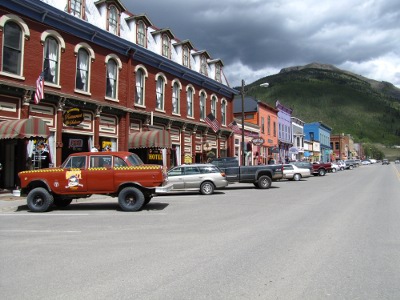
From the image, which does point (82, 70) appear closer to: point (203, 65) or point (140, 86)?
point (140, 86)

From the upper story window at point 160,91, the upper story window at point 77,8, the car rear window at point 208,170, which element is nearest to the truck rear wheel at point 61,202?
the car rear window at point 208,170

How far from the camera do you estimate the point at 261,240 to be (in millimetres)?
7812

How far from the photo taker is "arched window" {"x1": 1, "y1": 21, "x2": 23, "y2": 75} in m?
17.2

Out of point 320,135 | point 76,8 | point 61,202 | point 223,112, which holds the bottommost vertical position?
point 61,202

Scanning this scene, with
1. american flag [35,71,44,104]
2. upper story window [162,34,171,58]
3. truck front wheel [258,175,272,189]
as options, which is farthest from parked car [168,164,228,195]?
upper story window [162,34,171,58]

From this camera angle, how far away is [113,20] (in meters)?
23.6

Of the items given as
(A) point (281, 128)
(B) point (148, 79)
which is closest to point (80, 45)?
(B) point (148, 79)

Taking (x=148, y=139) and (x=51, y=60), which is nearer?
(x=51, y=60)

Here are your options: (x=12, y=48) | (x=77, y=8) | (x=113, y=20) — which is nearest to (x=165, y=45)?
(x=113, y=20)

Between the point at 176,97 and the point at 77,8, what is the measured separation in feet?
34.2

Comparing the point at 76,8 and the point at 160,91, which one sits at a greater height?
the point at 76,8

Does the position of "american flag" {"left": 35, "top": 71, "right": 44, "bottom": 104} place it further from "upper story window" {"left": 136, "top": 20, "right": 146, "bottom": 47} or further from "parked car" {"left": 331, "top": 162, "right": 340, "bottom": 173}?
"parked car" {"left": 331, "top": 162, "right": 340, "bottom": 173}

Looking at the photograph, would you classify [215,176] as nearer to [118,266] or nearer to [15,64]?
[15,64]

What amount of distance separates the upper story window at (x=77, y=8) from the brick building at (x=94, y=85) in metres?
0.05
